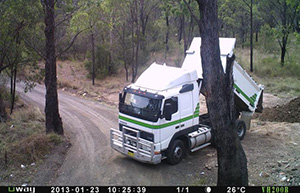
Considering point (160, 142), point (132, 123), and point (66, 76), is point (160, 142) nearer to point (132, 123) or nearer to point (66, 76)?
point (132, 123)

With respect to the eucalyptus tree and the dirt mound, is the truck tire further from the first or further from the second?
the eucalyptus tree

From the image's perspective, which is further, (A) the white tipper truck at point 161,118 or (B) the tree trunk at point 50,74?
(B) the tree trunk at point 50,74

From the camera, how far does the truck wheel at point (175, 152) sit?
10.9m

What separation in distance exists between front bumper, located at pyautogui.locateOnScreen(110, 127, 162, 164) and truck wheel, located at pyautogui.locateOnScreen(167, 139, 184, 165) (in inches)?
20.4

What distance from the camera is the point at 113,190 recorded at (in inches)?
364

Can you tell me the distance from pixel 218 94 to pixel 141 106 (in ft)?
11.4

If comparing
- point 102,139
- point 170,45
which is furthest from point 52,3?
point 170,45

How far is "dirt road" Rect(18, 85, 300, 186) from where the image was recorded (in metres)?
9.91

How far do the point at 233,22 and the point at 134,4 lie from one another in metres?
15.0

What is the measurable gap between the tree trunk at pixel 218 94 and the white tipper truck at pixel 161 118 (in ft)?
8.16
